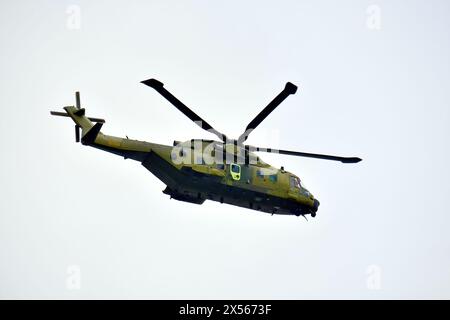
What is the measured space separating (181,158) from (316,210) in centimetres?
644

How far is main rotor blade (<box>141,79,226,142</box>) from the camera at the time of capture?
22266mm

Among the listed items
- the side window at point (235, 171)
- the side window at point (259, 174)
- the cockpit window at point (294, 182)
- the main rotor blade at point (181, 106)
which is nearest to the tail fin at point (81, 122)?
the main rotor blade at point (181, 106)

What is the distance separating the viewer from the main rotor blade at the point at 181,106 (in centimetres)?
2227

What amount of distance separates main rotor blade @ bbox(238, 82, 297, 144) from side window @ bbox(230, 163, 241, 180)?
3.14ft

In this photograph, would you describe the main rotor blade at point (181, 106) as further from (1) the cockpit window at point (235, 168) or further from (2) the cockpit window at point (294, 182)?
(2) the cockpit window at point (294, 182)

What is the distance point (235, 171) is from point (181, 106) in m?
4.20

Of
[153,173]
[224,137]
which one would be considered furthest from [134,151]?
[224,137]

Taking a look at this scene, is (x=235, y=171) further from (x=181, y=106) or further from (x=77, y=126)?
(x=77, y=126)

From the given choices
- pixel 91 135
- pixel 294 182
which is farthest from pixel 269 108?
pixel 91 135

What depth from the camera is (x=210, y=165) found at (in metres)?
26.2

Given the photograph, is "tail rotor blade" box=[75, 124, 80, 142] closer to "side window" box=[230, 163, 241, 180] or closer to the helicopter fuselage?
the helicopter fuselage
